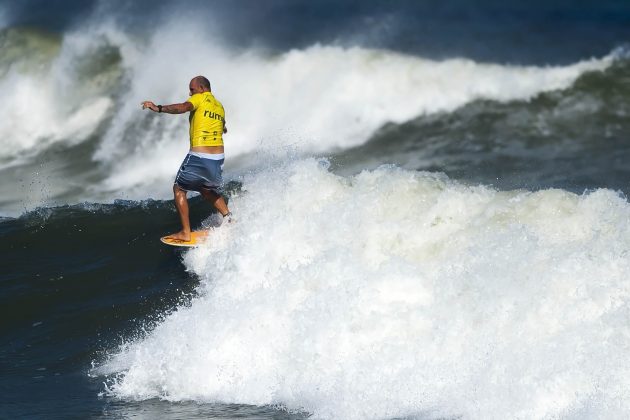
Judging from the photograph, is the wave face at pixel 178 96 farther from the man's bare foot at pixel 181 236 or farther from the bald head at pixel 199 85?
the bald head at pixel 199 85

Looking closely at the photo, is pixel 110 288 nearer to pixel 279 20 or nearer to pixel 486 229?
pixel 486 229

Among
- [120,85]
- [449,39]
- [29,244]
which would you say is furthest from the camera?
[449,39]

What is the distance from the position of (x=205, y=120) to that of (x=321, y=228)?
1.53 m

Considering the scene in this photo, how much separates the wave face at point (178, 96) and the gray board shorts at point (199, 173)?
3.25 m

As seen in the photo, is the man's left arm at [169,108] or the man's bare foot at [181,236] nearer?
the man's left arm at [169,108]

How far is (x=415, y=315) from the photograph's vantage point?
7.58m

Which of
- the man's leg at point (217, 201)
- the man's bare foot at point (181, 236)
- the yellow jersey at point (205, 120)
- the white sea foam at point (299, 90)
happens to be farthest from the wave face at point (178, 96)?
the yellow jersey at point (205, 120)

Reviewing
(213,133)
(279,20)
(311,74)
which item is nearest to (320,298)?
(213,133)

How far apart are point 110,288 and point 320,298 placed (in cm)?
266

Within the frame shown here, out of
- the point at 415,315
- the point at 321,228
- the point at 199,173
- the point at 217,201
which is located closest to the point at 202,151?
the point at 199,173

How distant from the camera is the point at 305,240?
8945 mm

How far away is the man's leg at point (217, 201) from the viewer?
9.87 meters

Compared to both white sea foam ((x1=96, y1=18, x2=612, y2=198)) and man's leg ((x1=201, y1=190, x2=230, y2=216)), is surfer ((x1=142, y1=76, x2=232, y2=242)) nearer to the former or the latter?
man's leg ((x1=201, y1=190, x2=230, y2=216))


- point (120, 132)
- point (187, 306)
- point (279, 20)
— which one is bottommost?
point (187, 306)
